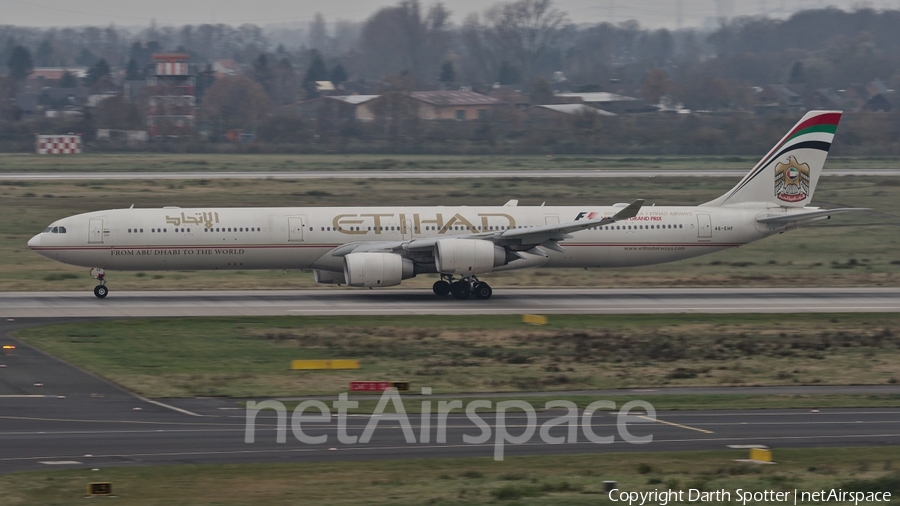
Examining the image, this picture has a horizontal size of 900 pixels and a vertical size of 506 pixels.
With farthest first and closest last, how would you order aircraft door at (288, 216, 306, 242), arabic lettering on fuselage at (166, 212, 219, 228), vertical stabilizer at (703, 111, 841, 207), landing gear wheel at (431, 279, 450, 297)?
vertical stabilizer at (703, 111, 841, 207) → landing gear wheel at (431, 279, 450, 297) → aircraft door at (288, 216, 306, 242) → arabic lettering on fuselage at (166, 212, 219, 228)

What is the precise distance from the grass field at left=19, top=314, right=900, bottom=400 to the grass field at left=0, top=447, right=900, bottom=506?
7863mm

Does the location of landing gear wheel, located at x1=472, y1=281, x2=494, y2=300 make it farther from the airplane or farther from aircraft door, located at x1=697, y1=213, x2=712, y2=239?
aircraft door, located at x1=697, y1=213, x2=712, y2=239

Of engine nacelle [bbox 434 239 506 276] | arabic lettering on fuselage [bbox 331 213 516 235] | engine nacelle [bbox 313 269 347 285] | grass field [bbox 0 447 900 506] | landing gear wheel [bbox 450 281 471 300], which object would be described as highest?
arabic lettering on fuselage [bbox 331 213 516 235]

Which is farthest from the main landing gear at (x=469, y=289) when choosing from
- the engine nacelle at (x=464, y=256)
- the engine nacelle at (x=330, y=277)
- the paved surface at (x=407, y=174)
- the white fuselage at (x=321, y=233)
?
the paved surface at (x=407, y=174)

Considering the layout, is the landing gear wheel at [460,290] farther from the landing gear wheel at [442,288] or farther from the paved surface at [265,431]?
the paved surface at [265,431]

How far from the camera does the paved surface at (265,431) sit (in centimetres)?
2323

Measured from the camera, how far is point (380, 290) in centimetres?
5306

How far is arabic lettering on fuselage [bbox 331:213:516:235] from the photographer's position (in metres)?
49.8

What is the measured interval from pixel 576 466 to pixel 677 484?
2.35 m

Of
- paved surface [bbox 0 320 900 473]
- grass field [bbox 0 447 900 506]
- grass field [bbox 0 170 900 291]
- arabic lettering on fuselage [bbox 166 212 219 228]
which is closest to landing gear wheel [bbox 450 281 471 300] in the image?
grass field [bbox 0 170 900 291]

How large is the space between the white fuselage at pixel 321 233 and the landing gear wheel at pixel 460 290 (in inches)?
89.2

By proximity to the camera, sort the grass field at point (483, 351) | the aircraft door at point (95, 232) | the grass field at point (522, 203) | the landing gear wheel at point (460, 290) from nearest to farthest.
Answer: the grass field at point (483, 351) < the aircraft door at point (95, 232) < the landing gear wheel at point (460, 290) < the grass field at point (522, 203)

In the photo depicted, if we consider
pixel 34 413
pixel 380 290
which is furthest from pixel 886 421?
pixel 380 290

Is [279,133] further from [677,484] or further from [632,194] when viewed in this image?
[677,484]
